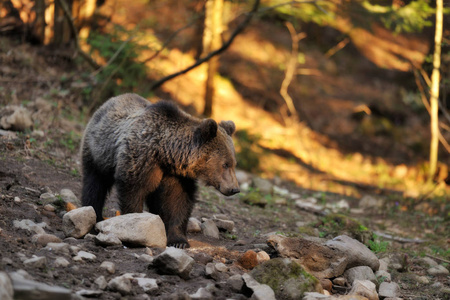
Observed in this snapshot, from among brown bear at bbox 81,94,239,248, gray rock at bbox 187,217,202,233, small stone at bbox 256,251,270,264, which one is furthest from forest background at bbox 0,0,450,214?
small stone at bbox 256,251,270,264

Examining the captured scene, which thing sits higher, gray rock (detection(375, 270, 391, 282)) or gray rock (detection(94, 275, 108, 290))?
gray rock (detection(94, 275, 108, 290))

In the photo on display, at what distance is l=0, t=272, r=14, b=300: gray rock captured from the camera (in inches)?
128

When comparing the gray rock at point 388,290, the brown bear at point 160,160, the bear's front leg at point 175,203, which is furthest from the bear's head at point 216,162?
the gray rock at point 388,290

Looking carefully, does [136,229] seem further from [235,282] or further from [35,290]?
[35,290]

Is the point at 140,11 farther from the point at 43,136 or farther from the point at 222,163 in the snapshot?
the point at 222,163

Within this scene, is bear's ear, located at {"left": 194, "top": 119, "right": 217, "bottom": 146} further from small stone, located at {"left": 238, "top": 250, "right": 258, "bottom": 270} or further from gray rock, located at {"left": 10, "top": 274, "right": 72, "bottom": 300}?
gray rock, located at {"left": 10, "top": 274, "right": 72, "bottom": 300}

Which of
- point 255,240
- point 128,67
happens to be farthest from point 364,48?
point 255,240

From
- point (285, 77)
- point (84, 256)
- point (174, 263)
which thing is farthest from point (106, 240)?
point (285, 77)

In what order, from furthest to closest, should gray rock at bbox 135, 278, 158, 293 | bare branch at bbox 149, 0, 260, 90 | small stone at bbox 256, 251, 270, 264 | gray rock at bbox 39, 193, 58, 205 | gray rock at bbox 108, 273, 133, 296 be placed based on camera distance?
bare branch at bbox 149, 0, 260, 90
gray rock at bbox 39, 193, 58, 205
small stone at bbox 256, 251, 270, 264
gray rock at bbox 135, 278, 158, 293
gray rock at bbox 108, 273, 133, 296

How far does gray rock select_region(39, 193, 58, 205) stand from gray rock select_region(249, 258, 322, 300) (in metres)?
2.92

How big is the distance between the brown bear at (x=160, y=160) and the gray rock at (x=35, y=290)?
204 centimetres

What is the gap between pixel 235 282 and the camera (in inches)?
179

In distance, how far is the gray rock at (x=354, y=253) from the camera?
224 inches

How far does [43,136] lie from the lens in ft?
29.1
